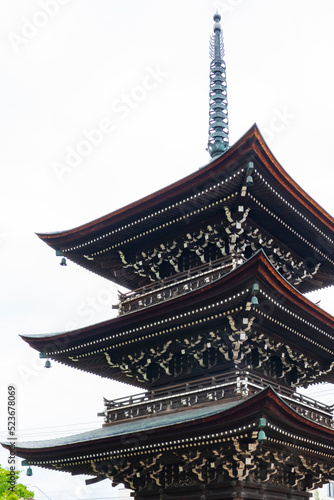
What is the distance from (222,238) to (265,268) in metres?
4.46

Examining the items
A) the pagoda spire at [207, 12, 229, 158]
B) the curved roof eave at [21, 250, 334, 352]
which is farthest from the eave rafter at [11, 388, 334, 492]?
the pagoda spire at [207, 12, 229, 158]

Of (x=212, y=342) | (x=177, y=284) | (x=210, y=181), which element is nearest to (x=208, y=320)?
(x=212, y=342)

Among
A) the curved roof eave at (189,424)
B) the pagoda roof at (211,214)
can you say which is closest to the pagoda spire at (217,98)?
the pagoda roof at (211,214)

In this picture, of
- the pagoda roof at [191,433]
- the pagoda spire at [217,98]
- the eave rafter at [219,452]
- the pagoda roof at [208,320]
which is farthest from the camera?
the pagoda spire at [217,98]

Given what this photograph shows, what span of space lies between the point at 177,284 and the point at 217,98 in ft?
36.1

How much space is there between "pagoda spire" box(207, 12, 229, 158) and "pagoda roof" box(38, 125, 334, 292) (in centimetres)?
535

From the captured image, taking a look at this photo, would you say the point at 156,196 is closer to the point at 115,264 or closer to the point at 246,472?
the point at 115,264

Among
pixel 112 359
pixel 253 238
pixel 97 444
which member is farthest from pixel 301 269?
pixel 97 444

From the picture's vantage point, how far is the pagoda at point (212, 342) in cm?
1675

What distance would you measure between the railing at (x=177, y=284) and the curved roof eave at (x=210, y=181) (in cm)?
285

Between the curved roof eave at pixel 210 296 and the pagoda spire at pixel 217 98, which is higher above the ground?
the pagoda spire at pixel 217 98

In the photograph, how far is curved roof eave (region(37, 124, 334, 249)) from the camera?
57.8 ft

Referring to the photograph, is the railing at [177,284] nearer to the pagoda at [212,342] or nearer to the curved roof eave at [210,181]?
the pagoda at [212,342]

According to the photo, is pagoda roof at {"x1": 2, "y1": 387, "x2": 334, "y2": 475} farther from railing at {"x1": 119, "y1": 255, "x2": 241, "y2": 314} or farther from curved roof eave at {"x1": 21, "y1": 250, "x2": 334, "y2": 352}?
railing at {"x1": 119, "y1": 255, "x2": 241, "y2": 314}
